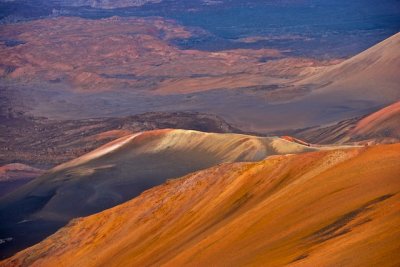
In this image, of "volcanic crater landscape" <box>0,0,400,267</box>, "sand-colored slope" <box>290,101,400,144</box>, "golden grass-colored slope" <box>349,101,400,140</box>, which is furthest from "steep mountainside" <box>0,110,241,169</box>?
"golden grass-colored slope" <box>349,101,400,140</box>

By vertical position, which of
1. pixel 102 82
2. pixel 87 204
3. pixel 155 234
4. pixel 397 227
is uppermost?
pixel 397 227

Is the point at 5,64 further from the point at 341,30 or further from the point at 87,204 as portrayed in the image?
the point at 87,204

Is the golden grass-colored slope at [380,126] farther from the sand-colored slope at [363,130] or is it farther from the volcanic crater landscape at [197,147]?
the volcanic crater landscape at [197,147]

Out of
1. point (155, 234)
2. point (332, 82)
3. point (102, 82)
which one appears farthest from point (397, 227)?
point (102, 82)

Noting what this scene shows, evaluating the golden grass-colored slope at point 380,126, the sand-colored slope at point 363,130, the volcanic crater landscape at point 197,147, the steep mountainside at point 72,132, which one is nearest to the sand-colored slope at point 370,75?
the volcanic crater landscape at point 197,147

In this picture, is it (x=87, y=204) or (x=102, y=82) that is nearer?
(x=87, y=204)

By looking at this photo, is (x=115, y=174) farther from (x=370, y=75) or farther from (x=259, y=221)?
(x=370, y=75)

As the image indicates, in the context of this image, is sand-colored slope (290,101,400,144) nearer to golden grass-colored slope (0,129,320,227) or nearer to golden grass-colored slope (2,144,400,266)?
golden grass-colored slope (0,129,320,227)
